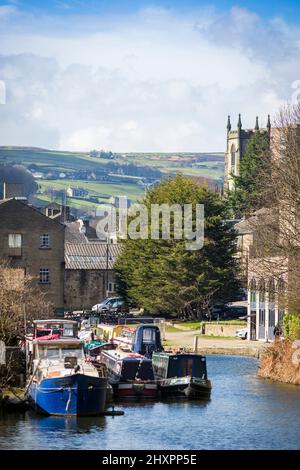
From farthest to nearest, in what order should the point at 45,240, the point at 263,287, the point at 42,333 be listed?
the point at 45,240, the point at 263,287, the point at 42,333

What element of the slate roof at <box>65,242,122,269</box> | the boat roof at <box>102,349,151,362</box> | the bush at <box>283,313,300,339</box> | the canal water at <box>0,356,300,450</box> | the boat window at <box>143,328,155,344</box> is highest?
the slate roof at <box>65,242,122,269</box>

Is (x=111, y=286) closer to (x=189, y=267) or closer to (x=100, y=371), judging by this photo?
(x=189, y=267)

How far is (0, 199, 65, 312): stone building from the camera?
416ft

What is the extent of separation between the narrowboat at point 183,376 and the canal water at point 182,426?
958 millimetres

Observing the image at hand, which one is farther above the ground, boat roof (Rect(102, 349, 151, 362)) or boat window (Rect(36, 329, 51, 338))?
boat window (Rect(36, 329, 51, 338))

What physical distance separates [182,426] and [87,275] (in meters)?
80.0

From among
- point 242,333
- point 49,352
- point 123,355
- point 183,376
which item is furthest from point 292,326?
point 242,333

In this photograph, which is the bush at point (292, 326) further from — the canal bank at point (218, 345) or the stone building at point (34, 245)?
the stone building at point (34, 245)

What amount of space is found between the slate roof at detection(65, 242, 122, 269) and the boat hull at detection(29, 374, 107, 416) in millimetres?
77614

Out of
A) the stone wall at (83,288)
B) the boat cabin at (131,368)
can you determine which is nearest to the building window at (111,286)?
the stone wall at (83,288)

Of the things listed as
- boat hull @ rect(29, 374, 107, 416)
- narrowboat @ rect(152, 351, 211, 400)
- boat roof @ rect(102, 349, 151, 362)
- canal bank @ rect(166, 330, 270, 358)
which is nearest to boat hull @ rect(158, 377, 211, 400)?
narrowboat @ rect(152, 351, 211, 400)

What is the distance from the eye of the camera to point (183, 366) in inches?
2751

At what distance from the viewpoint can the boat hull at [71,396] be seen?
194 ft

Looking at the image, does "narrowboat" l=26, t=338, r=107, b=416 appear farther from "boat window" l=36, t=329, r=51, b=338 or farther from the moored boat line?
"boat window" l=36, t=329, r=51, b=338
